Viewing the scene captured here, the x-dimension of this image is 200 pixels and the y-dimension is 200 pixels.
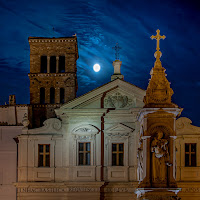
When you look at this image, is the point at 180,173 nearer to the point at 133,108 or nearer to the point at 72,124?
the point at 133,108

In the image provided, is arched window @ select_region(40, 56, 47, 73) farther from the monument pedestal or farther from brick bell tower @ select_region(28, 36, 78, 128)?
the monument pedestal

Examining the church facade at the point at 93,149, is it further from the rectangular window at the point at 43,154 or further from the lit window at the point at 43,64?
the lit window at the point at 43,64

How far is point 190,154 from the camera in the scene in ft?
78.4

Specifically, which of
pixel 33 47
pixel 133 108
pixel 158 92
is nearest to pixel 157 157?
pixel 158 92

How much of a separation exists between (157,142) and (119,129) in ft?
43.0

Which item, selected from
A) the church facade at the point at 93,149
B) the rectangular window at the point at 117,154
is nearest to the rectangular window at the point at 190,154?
the church facade at the point at 93,149

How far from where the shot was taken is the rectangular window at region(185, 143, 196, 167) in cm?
2388

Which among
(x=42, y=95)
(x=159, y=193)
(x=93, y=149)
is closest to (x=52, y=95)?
(x=42, y=95)

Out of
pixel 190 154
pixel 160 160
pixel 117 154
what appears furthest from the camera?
pixel 117 154

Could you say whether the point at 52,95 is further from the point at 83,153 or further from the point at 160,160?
the point at 160,160

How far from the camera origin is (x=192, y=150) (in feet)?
78.7

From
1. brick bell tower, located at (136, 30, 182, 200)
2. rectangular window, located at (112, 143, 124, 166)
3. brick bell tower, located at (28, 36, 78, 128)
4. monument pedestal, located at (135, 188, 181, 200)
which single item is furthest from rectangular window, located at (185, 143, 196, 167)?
brick bell tower, located at (28, 36, 78, 128)

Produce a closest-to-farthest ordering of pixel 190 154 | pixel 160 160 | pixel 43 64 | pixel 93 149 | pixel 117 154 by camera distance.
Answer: pixel 160 160 < pixel 190 154 < pixel 93 149 < pixel 117 154 < pixel 43 64

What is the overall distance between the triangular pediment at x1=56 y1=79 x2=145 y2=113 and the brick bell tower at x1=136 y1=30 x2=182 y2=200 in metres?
12.7
